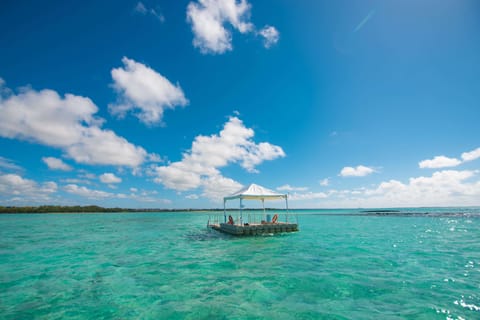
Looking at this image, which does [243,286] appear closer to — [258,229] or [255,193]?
[255,193]

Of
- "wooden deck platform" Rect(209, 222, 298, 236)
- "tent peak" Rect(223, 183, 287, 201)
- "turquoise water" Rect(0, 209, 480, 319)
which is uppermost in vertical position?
"tent peak" Rect(223, 183, 287, 201)

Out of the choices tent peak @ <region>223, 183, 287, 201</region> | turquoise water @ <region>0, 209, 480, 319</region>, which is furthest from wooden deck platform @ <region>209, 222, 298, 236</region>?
turquoise water @ <region>0, 209, 480, 319</region>

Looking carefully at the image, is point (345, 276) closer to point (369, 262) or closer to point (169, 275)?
point (369, 262)

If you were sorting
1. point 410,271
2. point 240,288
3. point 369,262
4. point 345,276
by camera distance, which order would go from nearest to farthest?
point 240,288, point 345,276, point 410,271, point 369,262

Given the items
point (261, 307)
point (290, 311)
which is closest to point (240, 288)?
point (261, 307)

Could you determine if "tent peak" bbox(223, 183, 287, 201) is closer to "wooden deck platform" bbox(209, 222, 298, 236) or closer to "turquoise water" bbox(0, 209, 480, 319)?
→ "wooden deck platform" bbox(209, 222, 298, 236)

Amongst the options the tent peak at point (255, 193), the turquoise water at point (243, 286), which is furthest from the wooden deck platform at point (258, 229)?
the turquoise water at point (243, 286)

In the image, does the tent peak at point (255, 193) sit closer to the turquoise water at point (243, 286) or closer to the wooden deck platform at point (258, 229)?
the wooden deck platform at point (258, 229)

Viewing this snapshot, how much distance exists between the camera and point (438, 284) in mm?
8320

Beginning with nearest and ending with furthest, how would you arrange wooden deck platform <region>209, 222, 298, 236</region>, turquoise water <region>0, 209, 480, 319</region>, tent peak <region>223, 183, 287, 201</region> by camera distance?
turquoise water <region>0, 209, 480, 319</region> → tent peak <region>223, 183, 287, 201</region> → wooden deck platform <region>209, 222, 298, 236</region>

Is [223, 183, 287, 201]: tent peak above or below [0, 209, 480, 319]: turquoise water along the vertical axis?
above

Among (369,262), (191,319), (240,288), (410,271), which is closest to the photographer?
(191,319)

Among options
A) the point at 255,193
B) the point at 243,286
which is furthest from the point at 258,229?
the point at 243,286

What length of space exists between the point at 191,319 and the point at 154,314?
1.10 m
